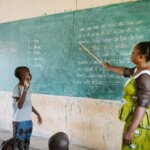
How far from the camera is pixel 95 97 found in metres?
3.66

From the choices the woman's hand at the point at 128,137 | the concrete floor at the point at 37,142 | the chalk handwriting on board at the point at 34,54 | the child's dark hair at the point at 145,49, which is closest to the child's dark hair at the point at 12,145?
the woman's hand at the point at 128,137

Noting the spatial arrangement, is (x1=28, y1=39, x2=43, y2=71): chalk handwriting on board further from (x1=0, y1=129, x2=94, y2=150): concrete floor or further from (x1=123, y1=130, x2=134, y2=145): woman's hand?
(x1=123, y1=130, x2=134, y2=145): woman's hand

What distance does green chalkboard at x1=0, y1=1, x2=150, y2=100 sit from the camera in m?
3.31

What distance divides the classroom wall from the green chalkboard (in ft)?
0.31

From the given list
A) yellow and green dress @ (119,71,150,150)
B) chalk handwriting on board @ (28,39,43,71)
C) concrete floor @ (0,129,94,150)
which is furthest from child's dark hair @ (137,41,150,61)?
chalk handwriting on board @ (28,39,43,71)

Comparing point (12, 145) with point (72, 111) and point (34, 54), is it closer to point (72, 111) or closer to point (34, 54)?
point (72, 111)

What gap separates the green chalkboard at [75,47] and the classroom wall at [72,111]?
0.31 ft

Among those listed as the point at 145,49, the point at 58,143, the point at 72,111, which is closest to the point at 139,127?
the point at 145,49

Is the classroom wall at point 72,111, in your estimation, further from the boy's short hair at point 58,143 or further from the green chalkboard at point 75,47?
the boy's short hair at point 58,143

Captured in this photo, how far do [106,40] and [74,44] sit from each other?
20.5 inches

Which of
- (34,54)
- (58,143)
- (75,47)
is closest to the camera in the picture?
(58,143)

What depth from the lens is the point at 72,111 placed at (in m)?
3.95

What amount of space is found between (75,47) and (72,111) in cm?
86

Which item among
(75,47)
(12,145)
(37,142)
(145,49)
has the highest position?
(75,47)
